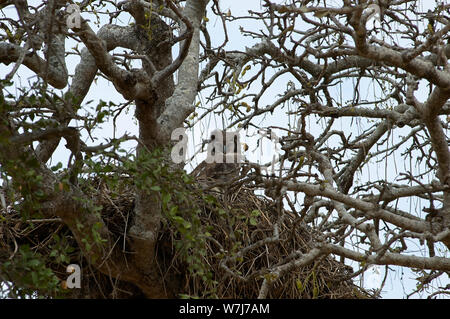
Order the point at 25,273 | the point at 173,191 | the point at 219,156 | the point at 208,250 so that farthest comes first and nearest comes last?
the point at 219,156 → the point at 208,250 → the point at 173,191 → the point at 25,273

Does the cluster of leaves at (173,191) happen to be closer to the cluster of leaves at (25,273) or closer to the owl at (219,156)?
the cluster of leaves at (25,273)

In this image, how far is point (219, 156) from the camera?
188 inches

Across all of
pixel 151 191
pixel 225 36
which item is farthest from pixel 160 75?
pixel 225 36

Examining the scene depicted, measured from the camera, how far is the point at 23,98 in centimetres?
326

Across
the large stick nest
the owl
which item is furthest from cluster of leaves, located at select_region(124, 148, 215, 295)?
the owl

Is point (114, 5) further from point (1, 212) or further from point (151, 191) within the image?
point (151, 191)

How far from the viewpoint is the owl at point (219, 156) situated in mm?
4711

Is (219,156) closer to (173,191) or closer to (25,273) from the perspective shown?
(173,191)

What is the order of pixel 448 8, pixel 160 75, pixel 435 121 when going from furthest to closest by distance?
1. pixel 448 8
2. pixel 435 121
3. pixel 160 75

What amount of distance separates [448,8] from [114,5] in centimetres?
281

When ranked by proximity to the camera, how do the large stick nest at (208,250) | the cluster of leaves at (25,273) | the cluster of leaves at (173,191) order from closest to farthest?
the cluster of leaves at (25,273), the cluster of leaves at (173,191), the large stick nest at (208,250)

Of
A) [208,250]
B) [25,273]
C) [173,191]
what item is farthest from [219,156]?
[25,273]

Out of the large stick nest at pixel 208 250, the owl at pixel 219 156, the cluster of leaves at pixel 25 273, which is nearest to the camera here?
the cluster of leaves at pixel 25 273

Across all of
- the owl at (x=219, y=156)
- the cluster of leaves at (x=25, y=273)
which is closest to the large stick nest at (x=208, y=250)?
the owl at (x=219, y=156)
